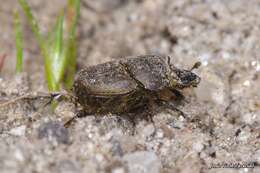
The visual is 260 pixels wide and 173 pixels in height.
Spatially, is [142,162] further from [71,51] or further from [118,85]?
[71,51]

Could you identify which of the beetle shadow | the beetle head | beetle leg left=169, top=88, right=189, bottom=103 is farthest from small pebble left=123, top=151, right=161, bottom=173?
beetle leg left=169, top=88, right=189, bottom=103

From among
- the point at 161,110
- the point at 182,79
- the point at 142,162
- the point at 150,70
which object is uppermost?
the point at 150,70

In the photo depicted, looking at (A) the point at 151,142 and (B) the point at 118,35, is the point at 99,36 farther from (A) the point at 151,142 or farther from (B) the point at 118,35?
(A) the point at 151,142

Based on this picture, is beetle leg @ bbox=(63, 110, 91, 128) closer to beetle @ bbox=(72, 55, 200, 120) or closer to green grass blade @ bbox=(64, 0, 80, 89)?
beetle @ bbox=(72, 55, 200, 120)

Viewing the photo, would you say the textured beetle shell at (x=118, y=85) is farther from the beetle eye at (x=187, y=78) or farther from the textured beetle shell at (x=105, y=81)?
the beetle eye at (x=187, y=78)

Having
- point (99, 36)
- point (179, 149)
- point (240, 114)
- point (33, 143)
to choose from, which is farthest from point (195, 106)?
point (99, 36)

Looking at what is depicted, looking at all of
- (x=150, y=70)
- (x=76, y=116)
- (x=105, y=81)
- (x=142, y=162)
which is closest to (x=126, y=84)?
(x=105, y=81)

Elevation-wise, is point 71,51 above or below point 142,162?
above
